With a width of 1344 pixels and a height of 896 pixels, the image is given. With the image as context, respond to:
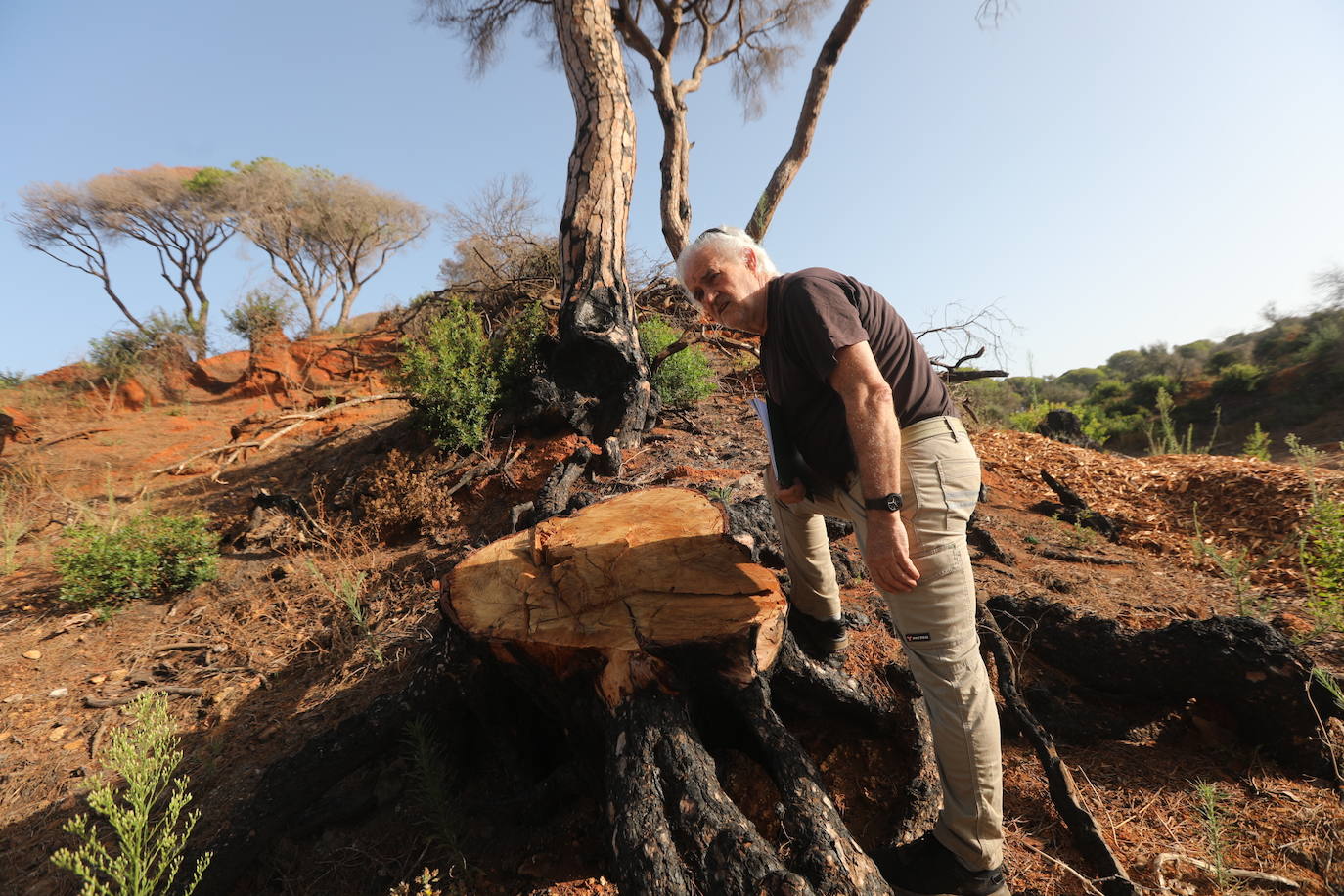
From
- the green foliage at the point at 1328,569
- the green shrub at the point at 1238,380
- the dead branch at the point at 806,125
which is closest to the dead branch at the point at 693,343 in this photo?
the dead branch at the point at 806,125

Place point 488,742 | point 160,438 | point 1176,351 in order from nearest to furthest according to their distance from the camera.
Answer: point 488,742, point 160,438, point 1176,351

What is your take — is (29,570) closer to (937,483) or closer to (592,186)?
(592,186)

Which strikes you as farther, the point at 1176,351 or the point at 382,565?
the point at 1176,351

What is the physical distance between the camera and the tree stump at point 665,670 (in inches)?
52.4

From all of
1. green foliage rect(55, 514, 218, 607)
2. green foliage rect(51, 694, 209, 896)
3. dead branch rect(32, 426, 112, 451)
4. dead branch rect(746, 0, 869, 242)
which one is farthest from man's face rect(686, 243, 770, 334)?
dead branch rect(32, 426, 112, 451)

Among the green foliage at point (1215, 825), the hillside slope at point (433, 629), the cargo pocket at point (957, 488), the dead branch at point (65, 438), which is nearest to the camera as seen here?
the green foliage at point (1215, 825)

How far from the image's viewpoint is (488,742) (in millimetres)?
2289

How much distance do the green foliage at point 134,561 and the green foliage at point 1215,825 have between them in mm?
5255

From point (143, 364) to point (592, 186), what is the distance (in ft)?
48.7

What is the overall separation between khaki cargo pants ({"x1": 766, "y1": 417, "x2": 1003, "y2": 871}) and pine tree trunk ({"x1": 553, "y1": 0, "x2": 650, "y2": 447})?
3.17m

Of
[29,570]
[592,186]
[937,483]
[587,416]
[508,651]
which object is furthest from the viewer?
[592,186]

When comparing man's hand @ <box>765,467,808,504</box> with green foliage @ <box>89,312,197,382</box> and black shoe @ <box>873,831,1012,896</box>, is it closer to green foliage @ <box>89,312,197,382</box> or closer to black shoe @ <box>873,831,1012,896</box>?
black shoe @ <box>873,831,1012,896</box>

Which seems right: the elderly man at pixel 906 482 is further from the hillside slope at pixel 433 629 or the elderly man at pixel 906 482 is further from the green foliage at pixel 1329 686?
the green foliage at pixel 1329 686

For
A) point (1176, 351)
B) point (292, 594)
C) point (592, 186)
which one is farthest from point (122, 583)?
point (1176, 351)
